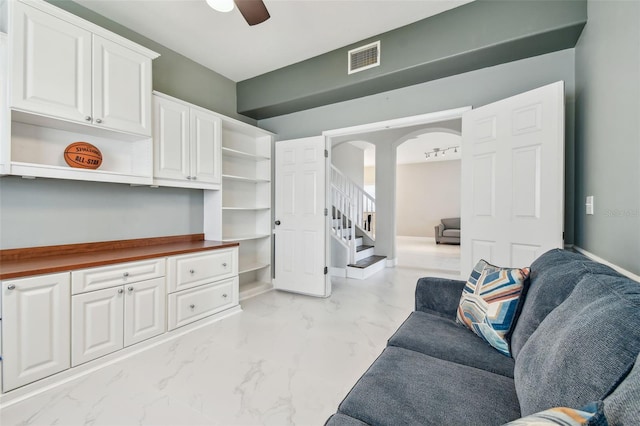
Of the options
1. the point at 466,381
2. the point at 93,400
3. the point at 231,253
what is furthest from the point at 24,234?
the point at 466,381

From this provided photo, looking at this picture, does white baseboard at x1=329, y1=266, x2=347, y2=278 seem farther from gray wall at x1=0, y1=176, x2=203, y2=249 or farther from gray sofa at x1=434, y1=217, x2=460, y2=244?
gray sofa at x1=434, y1=217, x2=460, y2=244

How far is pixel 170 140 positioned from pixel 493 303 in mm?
3008

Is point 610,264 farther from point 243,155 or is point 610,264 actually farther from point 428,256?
point 428,256

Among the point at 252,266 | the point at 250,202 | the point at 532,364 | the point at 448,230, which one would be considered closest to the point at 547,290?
the point at 532,364

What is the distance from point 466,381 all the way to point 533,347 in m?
0.34

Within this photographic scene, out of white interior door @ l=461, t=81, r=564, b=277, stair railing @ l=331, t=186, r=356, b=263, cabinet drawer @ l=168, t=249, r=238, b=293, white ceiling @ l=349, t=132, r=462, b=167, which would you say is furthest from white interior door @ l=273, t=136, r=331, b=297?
white ceiling @ l=349, t=132, r=462, b=167

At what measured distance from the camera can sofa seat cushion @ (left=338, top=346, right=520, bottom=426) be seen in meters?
0.93

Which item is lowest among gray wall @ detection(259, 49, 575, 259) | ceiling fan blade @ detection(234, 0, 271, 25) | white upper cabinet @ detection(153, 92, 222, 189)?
white upper cabinet @ detection(153, 92, 222, 189)

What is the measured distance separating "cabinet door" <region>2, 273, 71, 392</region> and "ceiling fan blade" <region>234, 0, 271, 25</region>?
7.19 feet

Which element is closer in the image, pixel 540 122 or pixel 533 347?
pixel 533 347

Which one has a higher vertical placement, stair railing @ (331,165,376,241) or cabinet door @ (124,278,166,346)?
stair railing @ (331,165,376,241)

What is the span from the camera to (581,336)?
706mm

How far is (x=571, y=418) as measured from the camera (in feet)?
1.51

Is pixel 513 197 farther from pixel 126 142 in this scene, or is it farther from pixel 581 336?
pixel 126 142
